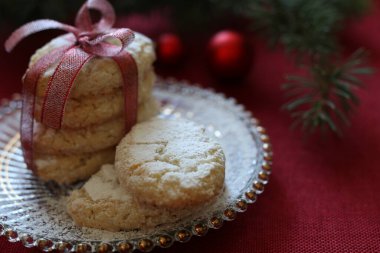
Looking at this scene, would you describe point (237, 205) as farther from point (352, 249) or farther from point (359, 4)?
point (359, 4)

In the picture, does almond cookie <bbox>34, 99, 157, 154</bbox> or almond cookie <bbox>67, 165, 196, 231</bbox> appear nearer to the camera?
almond cookie <bbox>67, 165, 196, 231</bbox>

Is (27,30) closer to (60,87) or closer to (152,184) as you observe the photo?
(60,87)

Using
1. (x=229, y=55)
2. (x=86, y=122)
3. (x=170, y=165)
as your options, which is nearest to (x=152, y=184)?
(x=170, y=165)

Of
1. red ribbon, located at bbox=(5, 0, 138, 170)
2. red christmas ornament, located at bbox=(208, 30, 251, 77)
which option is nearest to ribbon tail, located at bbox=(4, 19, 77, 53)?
red ribbon, located at bbox=(5, 0, 138, 170)

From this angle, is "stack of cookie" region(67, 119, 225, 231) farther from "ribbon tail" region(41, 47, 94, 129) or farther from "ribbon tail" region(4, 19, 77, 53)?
"ribbon tail" region(4, 19, 77, 53)

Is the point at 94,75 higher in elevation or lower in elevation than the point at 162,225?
higher
